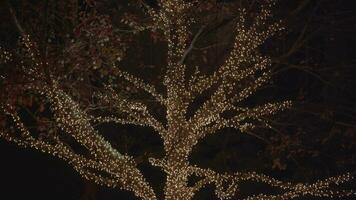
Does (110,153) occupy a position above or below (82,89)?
below

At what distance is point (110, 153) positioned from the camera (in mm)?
8828

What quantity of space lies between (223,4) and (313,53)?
3909 mm

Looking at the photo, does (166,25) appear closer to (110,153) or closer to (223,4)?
(223,4)

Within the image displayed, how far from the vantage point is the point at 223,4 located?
964 cm

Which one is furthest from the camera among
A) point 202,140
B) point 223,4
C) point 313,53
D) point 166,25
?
point 202,140

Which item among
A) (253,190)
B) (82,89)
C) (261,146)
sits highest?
(82,89)

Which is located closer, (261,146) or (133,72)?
(133,72)

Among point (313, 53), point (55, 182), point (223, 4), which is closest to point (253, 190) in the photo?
point (313, 53)

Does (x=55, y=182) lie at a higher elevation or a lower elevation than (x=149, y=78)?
lower

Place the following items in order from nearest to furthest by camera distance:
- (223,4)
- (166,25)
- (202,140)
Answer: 1. (166,25)
2. (223,4)
3. (202,140)

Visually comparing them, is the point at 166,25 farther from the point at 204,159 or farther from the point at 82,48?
the point at 204,159

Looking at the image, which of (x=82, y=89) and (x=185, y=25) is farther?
(x=82, y=89)

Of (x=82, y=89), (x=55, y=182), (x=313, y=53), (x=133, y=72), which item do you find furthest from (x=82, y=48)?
(x=313, y=53)

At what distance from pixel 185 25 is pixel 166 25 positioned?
29 centimetres
